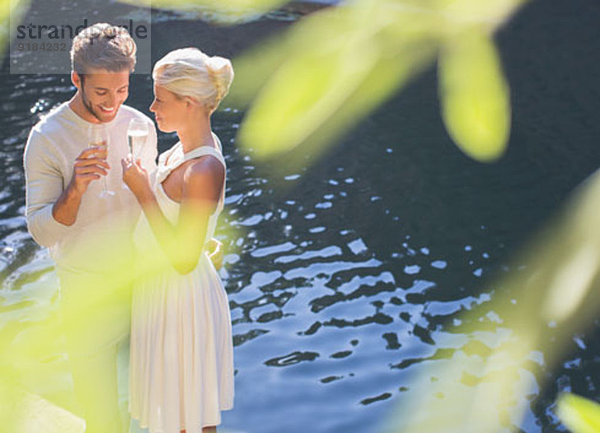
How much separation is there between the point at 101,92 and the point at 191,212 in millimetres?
540

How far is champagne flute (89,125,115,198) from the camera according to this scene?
118 inches

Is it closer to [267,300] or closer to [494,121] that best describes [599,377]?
[267,300]

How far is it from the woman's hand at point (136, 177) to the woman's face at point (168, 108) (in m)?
0.17

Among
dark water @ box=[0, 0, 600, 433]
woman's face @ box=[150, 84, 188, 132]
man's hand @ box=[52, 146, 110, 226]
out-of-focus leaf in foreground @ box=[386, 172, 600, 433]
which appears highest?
woman's face @ box=[150, 84, 188, 132]

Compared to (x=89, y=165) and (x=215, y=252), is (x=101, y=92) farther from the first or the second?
(x=215, y=252)

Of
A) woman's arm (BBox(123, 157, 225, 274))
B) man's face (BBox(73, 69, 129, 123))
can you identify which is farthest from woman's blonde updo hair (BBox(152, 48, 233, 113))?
woman's arm (BBox(123, 157, 225, 274))

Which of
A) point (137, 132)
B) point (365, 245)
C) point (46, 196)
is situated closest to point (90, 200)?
point (46, 196)

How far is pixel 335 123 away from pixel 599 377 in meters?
5.34

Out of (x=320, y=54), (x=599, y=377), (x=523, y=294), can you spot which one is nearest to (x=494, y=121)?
(x=320, y=54)

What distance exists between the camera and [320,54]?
725 millimetres

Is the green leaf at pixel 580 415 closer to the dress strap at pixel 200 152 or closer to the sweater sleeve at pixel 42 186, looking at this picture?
the dress strap at pixel 200 152

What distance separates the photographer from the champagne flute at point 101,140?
9.83ft

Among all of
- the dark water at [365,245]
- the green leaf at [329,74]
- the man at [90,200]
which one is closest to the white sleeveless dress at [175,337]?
the man at [90,200]

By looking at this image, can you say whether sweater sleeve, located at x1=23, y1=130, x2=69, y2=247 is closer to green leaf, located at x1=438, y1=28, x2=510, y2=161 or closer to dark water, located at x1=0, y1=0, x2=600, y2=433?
dark water, located at x1=0, y1=0, x2=600, y2=433
